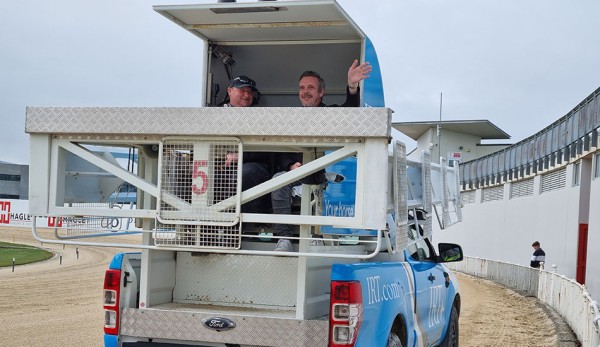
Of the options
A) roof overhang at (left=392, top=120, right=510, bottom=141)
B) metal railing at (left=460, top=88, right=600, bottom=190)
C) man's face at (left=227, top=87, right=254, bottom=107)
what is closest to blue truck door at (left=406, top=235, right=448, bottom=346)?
man's face at (left=227, top=87, right=254, bottom=107)

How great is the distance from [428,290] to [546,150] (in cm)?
2649

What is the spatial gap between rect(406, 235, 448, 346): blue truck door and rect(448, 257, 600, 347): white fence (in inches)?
63.0

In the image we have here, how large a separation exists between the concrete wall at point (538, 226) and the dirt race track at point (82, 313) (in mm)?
2144

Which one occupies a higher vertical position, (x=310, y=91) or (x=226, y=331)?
(x=310, y=91)

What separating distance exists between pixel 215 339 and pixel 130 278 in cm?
97

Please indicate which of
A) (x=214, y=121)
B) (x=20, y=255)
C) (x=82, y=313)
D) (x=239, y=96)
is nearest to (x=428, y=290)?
(x=239, y=96)

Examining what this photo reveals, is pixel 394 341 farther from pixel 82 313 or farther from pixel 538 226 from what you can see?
pixel 538 226

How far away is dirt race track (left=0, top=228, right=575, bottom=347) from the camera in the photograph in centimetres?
1387

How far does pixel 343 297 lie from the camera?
6.16 meters

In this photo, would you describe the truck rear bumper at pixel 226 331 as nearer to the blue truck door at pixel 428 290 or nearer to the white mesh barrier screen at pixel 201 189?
the white mesh barrier screen at pixel 201 189

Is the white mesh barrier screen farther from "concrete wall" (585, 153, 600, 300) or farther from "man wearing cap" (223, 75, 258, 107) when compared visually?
"concrete wall" (585, 153, 600, 300)

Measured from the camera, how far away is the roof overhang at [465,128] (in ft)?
232

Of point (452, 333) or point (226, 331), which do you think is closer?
point (226, 331)

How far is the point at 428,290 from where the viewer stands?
8.80 m
